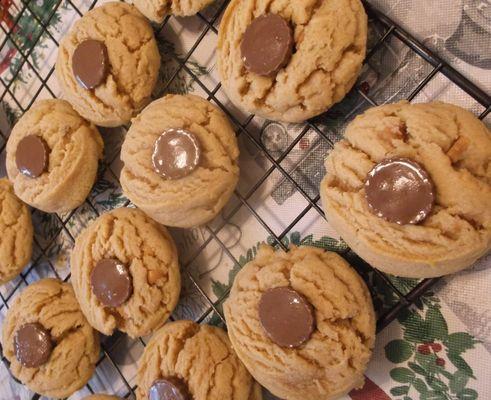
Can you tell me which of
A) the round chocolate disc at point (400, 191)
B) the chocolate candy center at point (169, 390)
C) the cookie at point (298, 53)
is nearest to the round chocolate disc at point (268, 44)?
the cookie at point (298, 53)

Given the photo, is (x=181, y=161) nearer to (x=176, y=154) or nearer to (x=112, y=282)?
(x=176, y=154)

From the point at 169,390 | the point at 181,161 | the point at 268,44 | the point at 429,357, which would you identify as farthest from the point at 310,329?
the point at 268,44

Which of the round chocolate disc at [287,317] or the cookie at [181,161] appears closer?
the round chocolate disc at [287,317]

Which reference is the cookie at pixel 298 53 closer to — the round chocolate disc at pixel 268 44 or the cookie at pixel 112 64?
the round chocolate disc at pixel 268 44

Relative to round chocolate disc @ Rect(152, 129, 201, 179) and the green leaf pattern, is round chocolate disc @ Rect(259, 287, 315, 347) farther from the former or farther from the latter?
round chocolate disc @ Rect(152, 129, 201, 179)

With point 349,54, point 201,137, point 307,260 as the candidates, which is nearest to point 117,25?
point 201,137

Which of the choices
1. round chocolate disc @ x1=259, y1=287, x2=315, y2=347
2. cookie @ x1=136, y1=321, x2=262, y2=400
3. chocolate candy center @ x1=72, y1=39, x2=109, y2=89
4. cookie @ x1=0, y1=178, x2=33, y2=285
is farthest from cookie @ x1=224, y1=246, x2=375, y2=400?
cookie @ x1=0, y1=178, x2=33, y2=285
